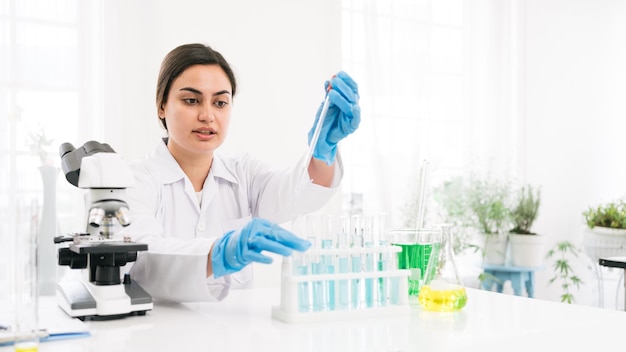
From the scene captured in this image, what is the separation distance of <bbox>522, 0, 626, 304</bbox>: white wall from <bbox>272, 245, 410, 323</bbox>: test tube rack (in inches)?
148

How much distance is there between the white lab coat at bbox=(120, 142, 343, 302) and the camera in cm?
161

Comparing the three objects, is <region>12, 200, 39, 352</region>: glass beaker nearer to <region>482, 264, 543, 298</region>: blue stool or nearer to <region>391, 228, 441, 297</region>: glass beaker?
<region>391, 228, 441, 297</region>: glass beaker

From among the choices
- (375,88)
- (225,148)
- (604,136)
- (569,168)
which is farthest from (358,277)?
(604,136)

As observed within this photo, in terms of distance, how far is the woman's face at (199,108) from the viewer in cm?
208

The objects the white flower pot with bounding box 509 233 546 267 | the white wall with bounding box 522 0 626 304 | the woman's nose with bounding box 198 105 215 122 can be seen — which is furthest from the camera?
the white wall with bounding box 522 0 626 304

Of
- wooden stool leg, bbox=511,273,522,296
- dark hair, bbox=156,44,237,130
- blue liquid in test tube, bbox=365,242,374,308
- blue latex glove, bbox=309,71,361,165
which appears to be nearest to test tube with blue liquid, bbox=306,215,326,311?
blue liquid in test tube, bbox=365,242,374,308

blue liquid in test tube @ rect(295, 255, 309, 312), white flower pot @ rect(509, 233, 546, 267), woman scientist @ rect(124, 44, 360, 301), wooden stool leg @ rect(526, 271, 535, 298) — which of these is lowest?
wooden stool leg @ rect(526, 271, 535, 298)

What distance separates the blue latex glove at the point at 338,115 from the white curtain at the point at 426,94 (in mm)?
2041

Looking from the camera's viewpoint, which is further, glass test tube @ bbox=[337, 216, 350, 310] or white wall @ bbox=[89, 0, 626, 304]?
white wall @ bbox=[89, 0, 626, 304]

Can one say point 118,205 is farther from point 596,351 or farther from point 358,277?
point 596,351

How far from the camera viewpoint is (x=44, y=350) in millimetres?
1116

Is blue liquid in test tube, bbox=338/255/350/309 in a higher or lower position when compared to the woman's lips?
lower

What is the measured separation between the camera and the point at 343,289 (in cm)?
143

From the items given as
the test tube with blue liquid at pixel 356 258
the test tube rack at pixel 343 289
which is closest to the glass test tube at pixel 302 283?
the test tube rack at pixel 343 289
